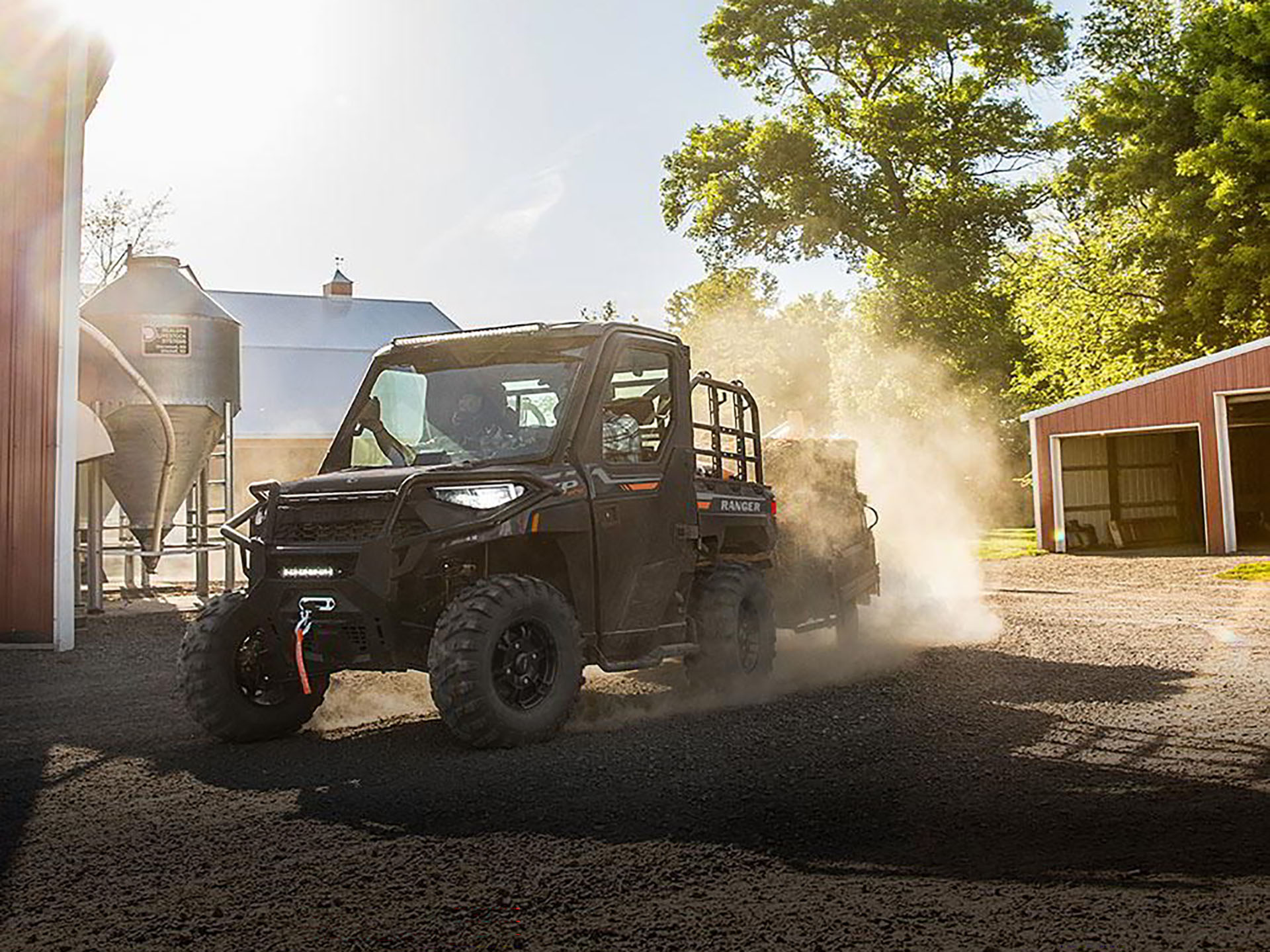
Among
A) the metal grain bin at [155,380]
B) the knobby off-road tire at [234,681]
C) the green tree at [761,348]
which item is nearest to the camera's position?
the knobby off-road tire at [234,681]

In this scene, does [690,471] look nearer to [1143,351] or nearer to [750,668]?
[750,668]

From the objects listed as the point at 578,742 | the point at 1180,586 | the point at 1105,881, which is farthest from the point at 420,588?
the point at 1180,586

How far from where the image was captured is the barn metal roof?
39.8 m

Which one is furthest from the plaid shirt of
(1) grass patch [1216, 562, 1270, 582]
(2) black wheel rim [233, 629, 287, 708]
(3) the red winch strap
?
(1) grass patch [1216, 562, 1270, 582]

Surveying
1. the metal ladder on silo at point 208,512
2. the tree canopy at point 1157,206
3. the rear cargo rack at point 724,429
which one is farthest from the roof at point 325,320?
the rear cargo rack at point 724,429

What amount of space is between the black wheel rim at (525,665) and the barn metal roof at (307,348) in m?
32.3

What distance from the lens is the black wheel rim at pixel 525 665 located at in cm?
706

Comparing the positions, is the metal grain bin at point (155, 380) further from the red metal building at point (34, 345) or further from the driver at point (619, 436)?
the driver at point (619, 436)

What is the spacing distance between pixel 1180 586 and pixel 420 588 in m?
15.7

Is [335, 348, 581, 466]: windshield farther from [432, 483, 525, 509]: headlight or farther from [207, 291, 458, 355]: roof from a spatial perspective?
[207, 291, 458, 355]: roof

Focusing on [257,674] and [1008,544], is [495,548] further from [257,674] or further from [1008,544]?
[1008,544]

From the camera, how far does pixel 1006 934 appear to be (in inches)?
161

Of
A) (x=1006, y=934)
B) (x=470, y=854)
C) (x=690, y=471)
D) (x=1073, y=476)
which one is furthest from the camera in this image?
(x=1073, y=476)

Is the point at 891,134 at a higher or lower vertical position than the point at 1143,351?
higher
